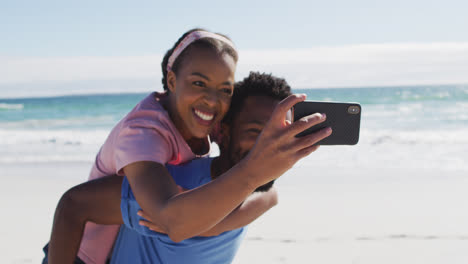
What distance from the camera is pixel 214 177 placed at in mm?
1849

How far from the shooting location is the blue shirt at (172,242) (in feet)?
5.58

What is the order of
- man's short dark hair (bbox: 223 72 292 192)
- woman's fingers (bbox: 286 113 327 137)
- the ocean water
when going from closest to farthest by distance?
woman's fingers (bbox: 286 113 327 137) → man's short dark hair (bbox: 223 72 292 192) → the ocean water

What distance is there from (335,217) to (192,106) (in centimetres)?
389

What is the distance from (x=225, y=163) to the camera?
1.90 metres

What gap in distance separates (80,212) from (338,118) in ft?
3.87

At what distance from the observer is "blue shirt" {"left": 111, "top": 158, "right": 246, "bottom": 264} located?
170 cm

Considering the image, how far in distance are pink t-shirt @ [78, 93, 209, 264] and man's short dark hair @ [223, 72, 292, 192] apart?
262mm

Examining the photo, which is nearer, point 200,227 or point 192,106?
point 200,227

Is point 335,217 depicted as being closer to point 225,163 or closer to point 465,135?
point 225,163

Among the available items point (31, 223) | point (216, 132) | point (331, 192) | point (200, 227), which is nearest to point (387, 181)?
point (331, 192)

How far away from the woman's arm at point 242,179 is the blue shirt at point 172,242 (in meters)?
0.36

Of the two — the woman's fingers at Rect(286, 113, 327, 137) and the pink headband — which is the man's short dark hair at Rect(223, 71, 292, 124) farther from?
the woman's fingers at Rect(286, 113, 327, 137)

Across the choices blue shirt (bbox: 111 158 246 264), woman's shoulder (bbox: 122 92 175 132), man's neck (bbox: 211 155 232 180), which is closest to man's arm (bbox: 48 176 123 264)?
→ blue shirt (bbox: 111 158 246 264)

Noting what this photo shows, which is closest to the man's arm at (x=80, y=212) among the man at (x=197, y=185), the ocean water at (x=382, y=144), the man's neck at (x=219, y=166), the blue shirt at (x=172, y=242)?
the man at (x=197, y=185)
